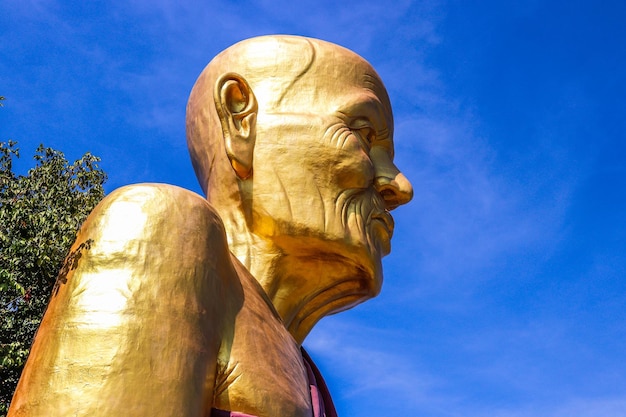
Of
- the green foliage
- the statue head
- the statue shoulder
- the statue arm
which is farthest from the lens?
the green foliage

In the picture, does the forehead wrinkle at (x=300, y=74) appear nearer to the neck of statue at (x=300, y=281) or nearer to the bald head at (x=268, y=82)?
the bald head at (x=268, y=82)

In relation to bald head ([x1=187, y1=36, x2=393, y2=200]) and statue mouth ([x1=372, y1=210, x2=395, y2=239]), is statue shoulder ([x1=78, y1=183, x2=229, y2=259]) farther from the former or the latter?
statue mouth ([x1=372, y1=210, x2=395, y2=239])

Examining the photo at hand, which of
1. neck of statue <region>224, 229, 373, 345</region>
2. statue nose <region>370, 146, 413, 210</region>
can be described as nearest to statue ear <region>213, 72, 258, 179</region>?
neck of statue <region>224, 229, 373, 345</region>

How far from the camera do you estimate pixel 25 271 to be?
1119 cm

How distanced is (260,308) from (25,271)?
7767 millimetres

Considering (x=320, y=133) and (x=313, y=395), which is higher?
(x=320, y=133)

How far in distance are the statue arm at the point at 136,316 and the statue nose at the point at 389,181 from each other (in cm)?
137

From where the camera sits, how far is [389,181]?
16.6 feet

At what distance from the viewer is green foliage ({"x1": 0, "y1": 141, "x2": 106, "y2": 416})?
1049 cm

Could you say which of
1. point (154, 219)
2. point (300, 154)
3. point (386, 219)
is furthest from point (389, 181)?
point (154, 219)

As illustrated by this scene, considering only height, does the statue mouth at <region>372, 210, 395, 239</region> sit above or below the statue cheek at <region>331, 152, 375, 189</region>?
below

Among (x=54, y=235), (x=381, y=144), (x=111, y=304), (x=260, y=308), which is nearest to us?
(x=111, y=304)

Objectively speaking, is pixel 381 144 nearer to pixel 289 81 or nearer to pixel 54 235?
pixel 289 81

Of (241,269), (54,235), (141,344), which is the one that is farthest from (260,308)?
(54,235)
